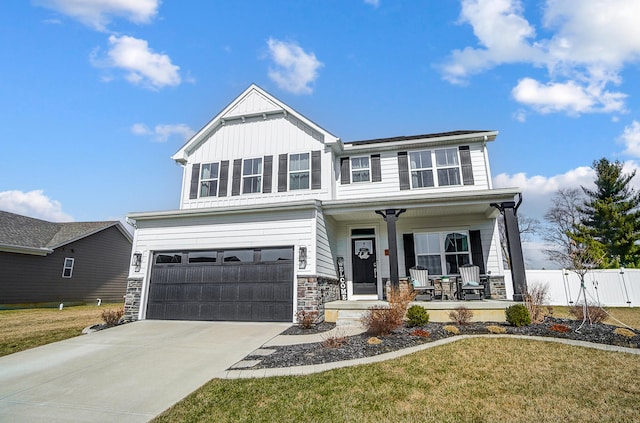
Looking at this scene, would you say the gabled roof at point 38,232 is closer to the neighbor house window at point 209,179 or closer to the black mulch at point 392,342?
the neighbor house window at point 209,179

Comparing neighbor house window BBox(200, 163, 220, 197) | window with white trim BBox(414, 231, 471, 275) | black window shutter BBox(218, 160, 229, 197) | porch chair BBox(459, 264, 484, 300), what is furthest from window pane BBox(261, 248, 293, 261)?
porch chair BBox(459, 264, 484, 300)

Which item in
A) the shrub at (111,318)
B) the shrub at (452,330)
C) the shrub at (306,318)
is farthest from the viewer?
the shrub at (111,318)

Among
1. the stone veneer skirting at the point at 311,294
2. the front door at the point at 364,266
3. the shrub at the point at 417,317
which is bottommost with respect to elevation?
the shrub at the point at 417,317

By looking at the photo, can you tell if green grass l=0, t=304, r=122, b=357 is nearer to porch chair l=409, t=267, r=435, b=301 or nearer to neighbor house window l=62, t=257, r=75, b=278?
neighbor house window l=62, t=257, r=75, b=278

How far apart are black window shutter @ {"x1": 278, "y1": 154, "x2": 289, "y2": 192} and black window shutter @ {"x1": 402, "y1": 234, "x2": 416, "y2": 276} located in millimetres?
5007

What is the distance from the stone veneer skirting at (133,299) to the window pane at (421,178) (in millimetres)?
10478

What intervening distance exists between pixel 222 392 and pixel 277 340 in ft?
9.45

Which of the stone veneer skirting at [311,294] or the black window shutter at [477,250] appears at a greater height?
the black window shutter at [477,250]

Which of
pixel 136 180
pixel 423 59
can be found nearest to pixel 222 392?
pixel 423 59

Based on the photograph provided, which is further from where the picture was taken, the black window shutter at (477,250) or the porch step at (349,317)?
the black window shutter at (477,250)

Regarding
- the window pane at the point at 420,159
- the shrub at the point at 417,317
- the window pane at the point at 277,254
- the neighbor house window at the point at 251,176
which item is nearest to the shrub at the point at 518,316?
the shrub at the point at 417,317

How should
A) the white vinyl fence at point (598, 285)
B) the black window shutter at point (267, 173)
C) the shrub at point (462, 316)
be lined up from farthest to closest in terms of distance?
1. the white vinyl fence at point (598, 285)
2. the black window shutter at point (267, 173)
3. the shrub at point (462, 316)

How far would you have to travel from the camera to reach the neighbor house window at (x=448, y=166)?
1149 centimetres

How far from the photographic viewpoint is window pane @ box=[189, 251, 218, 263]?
10219mm
